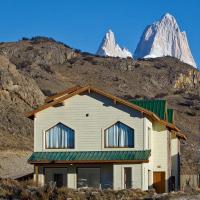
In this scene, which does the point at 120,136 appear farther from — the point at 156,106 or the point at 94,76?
the point at 94,76

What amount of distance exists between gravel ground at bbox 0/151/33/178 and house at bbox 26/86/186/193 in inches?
444

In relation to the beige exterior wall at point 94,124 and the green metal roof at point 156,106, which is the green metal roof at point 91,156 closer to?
the beige exterior wall at point 94,124

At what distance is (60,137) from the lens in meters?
43.7

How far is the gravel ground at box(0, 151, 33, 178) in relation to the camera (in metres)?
56.4

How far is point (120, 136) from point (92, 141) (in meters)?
1.69

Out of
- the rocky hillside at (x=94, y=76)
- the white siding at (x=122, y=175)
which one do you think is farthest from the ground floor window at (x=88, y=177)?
the rocky hillside at (x=94, y=76)

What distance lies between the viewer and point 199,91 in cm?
14088

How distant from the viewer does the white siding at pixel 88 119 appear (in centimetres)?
4291

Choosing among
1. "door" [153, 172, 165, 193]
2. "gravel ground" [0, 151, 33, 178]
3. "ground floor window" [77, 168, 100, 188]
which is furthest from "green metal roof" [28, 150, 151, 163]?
"gravel ground" [0, 151, 33, 178]

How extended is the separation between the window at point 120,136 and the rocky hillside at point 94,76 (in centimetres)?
3815

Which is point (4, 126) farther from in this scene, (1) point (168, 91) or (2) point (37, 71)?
(1) point (168, 91)

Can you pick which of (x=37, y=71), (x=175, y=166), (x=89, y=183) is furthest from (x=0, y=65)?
(x=89, y=183)

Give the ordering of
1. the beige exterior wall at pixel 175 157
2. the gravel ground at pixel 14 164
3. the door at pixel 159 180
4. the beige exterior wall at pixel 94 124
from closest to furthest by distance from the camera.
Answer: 1. the beige exterior wall at pixel 94 124
2. the door at pixel 159 180
3. the beige exterior wall at pixel 175 157
4. the gravel ground at pixel 14 164

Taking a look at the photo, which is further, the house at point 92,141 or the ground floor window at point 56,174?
the ground floor window at point 56,174
